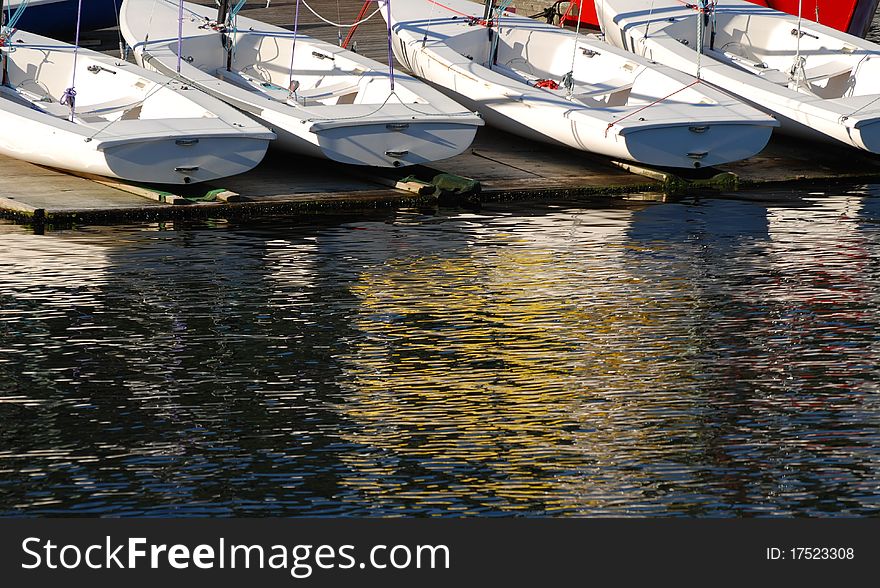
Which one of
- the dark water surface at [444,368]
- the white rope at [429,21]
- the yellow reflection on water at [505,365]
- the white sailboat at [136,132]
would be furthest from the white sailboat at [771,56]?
the white sailboat at [136,132]

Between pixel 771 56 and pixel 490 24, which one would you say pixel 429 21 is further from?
pixel 771 56

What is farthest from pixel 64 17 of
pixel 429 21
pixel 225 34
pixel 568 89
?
pixel 568 89

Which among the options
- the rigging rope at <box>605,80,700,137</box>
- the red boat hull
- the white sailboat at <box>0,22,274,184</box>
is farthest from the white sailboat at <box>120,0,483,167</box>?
the red boat hull

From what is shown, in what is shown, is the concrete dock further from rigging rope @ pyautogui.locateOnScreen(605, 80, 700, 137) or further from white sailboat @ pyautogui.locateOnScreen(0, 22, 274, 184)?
rigging rope @ pyautogui.locateOnScreen(605, 80, 700, 137)

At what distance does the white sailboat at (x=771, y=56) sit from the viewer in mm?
21547

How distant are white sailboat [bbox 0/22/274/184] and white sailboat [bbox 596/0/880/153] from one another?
22.2ft

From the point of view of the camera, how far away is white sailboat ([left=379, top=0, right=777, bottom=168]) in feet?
66.7

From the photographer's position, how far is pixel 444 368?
1305 centimetres

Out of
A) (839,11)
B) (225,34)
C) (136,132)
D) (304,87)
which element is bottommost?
(136,132)

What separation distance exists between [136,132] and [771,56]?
→ 33.8ft

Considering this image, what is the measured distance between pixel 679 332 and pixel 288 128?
7.11 m

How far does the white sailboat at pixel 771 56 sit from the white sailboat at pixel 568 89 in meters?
0.95

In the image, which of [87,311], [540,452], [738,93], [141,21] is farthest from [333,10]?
[540,452]

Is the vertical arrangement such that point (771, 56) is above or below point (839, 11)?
below
